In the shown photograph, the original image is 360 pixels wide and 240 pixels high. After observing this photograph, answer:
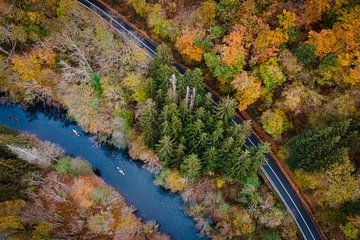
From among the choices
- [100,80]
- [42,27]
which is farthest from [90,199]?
[42,27]

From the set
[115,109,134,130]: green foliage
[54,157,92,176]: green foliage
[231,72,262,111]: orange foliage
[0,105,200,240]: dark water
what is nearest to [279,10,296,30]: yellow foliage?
[231,72,262,111]: orange foliage

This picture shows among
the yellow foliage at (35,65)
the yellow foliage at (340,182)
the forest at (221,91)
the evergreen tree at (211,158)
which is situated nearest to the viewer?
the yellow foliage at (340,182)

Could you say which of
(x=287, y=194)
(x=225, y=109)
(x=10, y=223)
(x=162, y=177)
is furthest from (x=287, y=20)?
(x=10, y=223)

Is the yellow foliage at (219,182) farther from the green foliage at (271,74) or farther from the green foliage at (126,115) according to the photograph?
the green foliage at (126,115)

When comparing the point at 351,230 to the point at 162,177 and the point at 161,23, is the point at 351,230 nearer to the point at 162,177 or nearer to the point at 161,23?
the point at 162,177

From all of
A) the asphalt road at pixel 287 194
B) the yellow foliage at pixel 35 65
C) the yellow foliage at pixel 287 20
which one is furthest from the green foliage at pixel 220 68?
the yellow foliage at pixel 35 65

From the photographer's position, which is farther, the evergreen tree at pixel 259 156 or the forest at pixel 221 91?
the forest at pixel 221 91

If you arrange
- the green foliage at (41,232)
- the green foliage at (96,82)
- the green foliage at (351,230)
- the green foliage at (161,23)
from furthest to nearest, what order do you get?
the green foliage at (96,82)
the green foliage at (161,23)
the green foliage at (41,232)
the green foliage at (351,230)

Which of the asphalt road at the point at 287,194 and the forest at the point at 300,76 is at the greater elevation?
the forest at the point at 300,76
